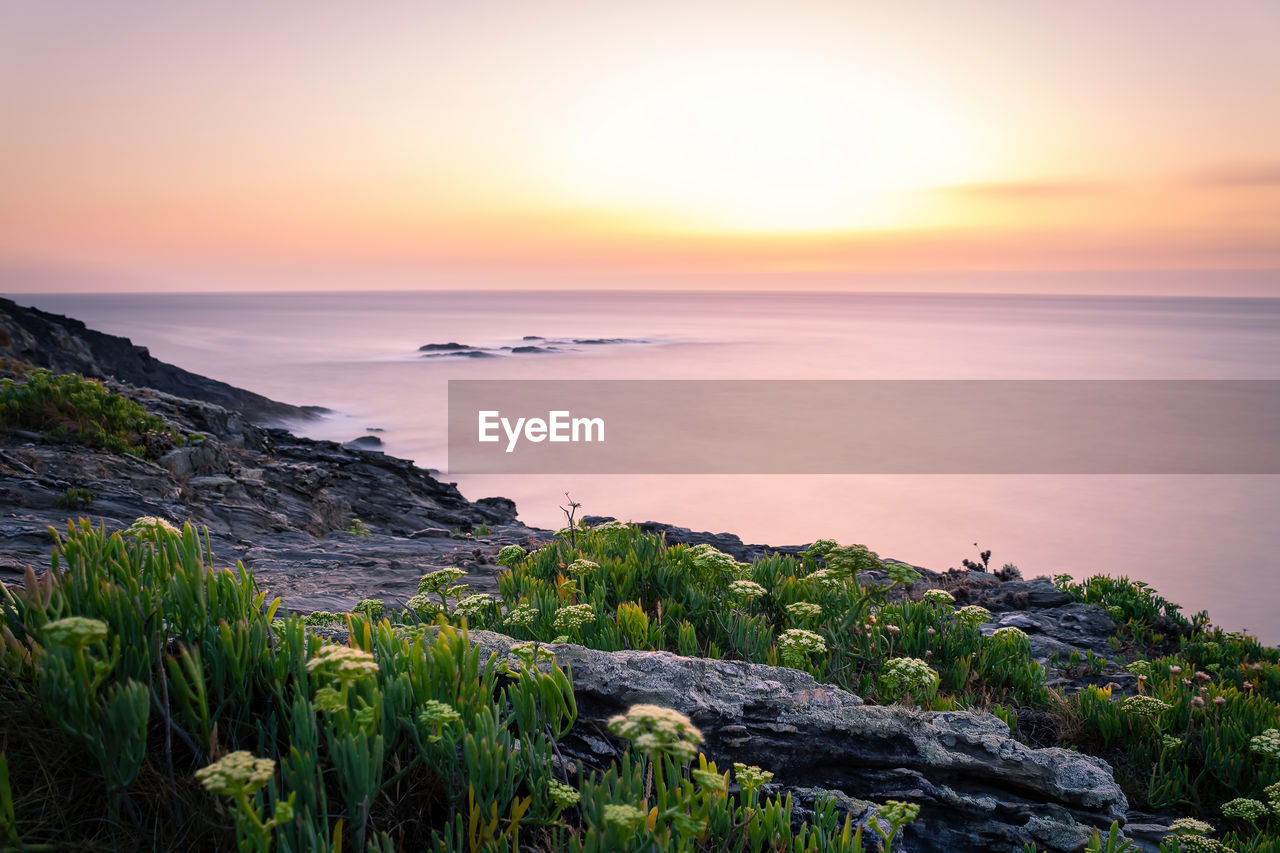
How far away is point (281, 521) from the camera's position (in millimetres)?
9789

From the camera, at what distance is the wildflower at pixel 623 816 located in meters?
2.01

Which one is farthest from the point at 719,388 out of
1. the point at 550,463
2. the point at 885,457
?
the point at 550,463

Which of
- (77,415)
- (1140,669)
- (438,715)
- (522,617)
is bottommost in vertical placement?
(1140,669)

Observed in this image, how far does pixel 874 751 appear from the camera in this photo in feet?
11.6

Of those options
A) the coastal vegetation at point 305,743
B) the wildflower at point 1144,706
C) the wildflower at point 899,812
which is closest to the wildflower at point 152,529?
the coastal vegetation at point 305,743

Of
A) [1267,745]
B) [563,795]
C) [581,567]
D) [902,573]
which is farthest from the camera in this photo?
[581,567]

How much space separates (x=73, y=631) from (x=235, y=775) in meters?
0.67

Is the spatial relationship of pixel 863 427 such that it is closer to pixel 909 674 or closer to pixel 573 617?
pixel 909 674

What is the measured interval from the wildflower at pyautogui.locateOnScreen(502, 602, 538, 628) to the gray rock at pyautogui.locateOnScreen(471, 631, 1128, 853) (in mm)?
733

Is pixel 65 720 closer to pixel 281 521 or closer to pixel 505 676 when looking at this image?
pixel 505 676

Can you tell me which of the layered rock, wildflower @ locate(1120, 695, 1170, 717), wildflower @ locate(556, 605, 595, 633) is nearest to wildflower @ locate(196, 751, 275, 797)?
wildflower @ locate(556, 605, 595, 633)

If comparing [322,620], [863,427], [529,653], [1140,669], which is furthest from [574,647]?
[863,427]

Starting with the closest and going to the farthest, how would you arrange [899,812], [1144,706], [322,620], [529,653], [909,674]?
[899,812], [529,653], [909,674], [322,620], [1144,706]

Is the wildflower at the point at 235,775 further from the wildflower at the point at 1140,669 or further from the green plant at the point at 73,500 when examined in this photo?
the green plant at the point at 73,500
